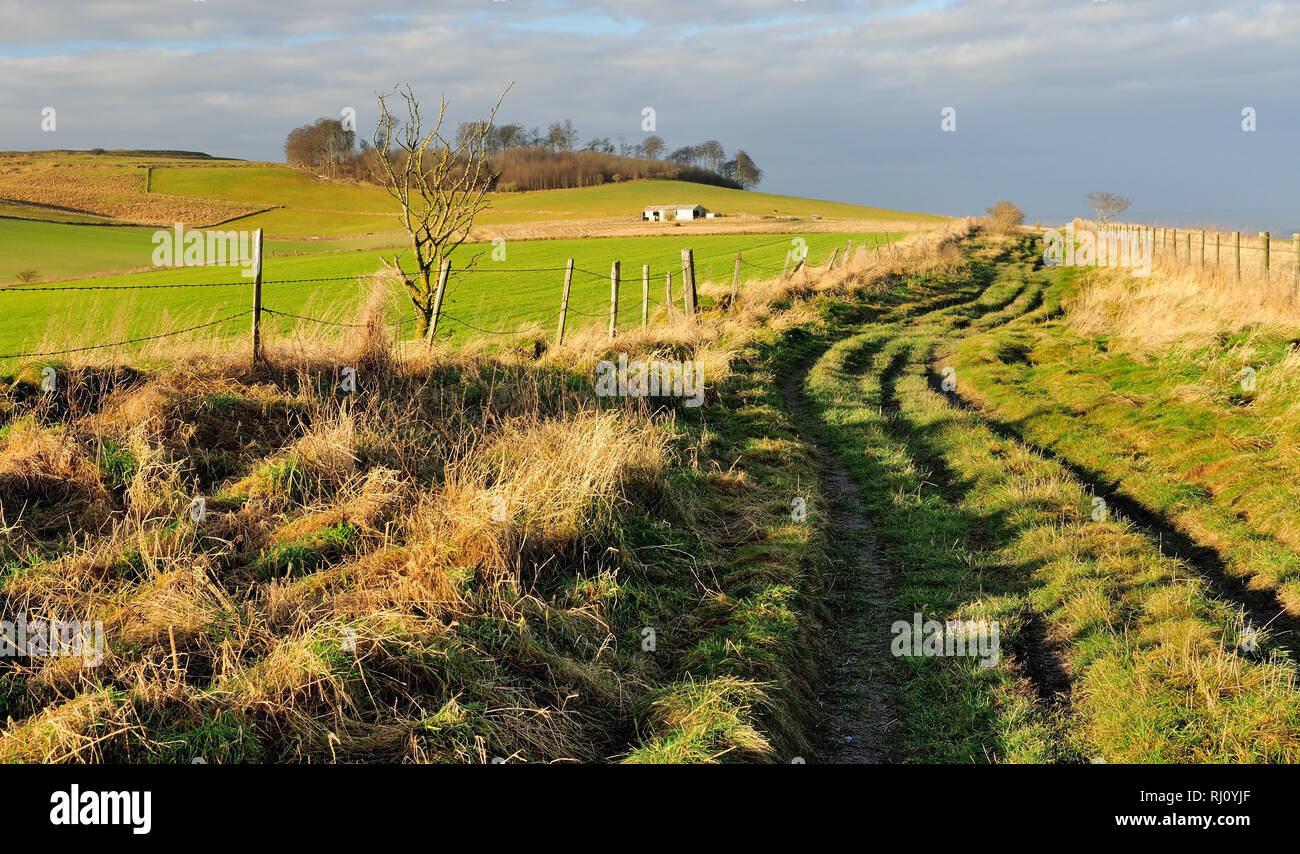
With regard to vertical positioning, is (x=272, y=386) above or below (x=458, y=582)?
above

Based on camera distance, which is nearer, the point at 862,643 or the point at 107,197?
the point at 862,643

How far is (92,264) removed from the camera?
161ft

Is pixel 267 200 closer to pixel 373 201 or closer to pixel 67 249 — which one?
pixel 373 201

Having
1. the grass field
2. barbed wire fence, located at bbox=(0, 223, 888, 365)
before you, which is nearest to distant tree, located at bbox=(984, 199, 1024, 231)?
barbed wire fence, located at bbox=(0, 223, 888, 365)

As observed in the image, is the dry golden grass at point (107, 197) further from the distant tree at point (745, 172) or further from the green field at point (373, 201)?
the distant tree at point (745, 172)

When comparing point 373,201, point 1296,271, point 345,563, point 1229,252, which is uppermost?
point 373,201

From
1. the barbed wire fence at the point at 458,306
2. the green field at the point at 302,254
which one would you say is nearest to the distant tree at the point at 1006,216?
the green field at the point at 302,254

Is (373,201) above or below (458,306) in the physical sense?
above

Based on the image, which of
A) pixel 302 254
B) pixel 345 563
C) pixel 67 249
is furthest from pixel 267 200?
pixel 345 563

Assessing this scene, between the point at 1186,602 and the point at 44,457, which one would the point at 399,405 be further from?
the point at 1186,602

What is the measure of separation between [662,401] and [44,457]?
704 cm

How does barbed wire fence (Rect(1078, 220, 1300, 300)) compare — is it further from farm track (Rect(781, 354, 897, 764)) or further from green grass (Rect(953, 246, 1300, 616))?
farm track (Rect(781, 354, 897, 764))

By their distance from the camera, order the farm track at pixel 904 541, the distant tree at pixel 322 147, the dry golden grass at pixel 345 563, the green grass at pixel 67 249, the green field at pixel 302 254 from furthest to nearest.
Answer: the distant tree at pixel 322 147 → the green grass at pixel 67 249 → the green field at pixel 302 254 → the farm track at pixel 904 541 → the dry golden grass at pixel 345 563
